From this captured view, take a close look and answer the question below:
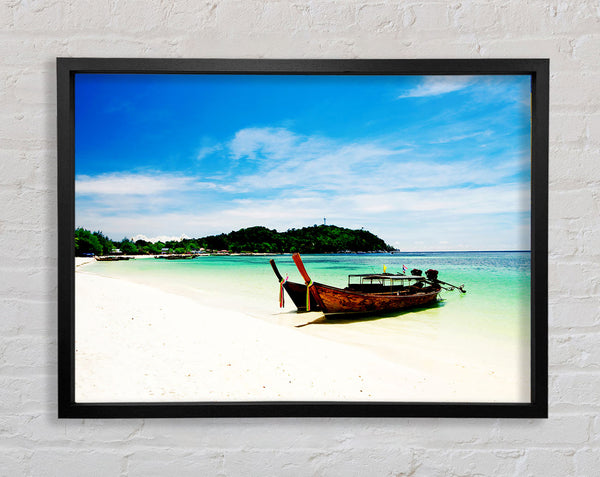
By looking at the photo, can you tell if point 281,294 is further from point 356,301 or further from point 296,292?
point 356,301

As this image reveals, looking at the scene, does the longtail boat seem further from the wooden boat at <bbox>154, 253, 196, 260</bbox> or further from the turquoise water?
the wooden boat at <bbox>154, 253, 196, 260</bbox>

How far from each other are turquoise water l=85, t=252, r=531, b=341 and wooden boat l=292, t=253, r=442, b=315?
23 mm

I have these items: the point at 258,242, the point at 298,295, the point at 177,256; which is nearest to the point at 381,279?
the point at 298,295

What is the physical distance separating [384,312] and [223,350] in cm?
49

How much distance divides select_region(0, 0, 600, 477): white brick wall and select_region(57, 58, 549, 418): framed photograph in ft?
0.20

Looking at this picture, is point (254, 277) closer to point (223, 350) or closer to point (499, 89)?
point (223, 350)

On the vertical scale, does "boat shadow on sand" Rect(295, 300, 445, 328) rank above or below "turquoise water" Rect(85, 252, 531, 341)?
below

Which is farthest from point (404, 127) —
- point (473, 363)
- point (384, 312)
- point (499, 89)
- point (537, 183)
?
point (473, 363)

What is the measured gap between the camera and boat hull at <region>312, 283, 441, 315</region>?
984 mm

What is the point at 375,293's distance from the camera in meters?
1.00

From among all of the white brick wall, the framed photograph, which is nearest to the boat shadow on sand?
the framed photograph

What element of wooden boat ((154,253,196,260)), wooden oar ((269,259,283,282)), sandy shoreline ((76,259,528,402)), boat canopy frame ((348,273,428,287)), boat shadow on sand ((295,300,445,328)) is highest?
wooden boat ((154,253,196,260))

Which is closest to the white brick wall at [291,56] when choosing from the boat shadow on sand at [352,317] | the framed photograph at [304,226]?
the framed photograph at [304,226]

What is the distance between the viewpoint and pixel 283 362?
97cm
